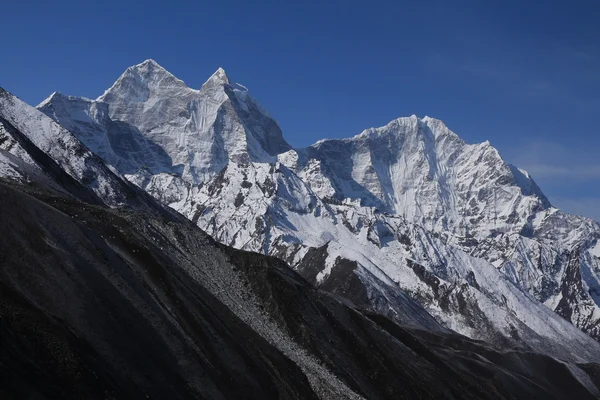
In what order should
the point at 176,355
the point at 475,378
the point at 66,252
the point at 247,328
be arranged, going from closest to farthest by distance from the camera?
1. the point at 176,355
2. the point at 66,252
3. the point at 247,328
4. the point at 475,378

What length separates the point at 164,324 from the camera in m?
81.7

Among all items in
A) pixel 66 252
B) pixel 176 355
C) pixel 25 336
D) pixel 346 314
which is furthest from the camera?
pixel 346 314

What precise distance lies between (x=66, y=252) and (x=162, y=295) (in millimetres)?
12765

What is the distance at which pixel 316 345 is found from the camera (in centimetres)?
11275

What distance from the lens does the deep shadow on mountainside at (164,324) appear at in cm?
6306

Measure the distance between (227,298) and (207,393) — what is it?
33.3 meters

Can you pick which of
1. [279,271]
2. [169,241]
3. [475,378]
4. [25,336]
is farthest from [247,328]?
[475,378]

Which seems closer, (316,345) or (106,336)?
(106,336)

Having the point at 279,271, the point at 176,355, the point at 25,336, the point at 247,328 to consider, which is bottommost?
the point at 25,336

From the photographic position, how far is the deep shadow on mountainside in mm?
63062

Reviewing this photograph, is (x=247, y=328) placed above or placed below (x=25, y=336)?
above

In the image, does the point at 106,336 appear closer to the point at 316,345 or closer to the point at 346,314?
the point at 316,345

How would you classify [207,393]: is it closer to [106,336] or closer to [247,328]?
[106,336]

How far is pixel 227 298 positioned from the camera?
108 metres
